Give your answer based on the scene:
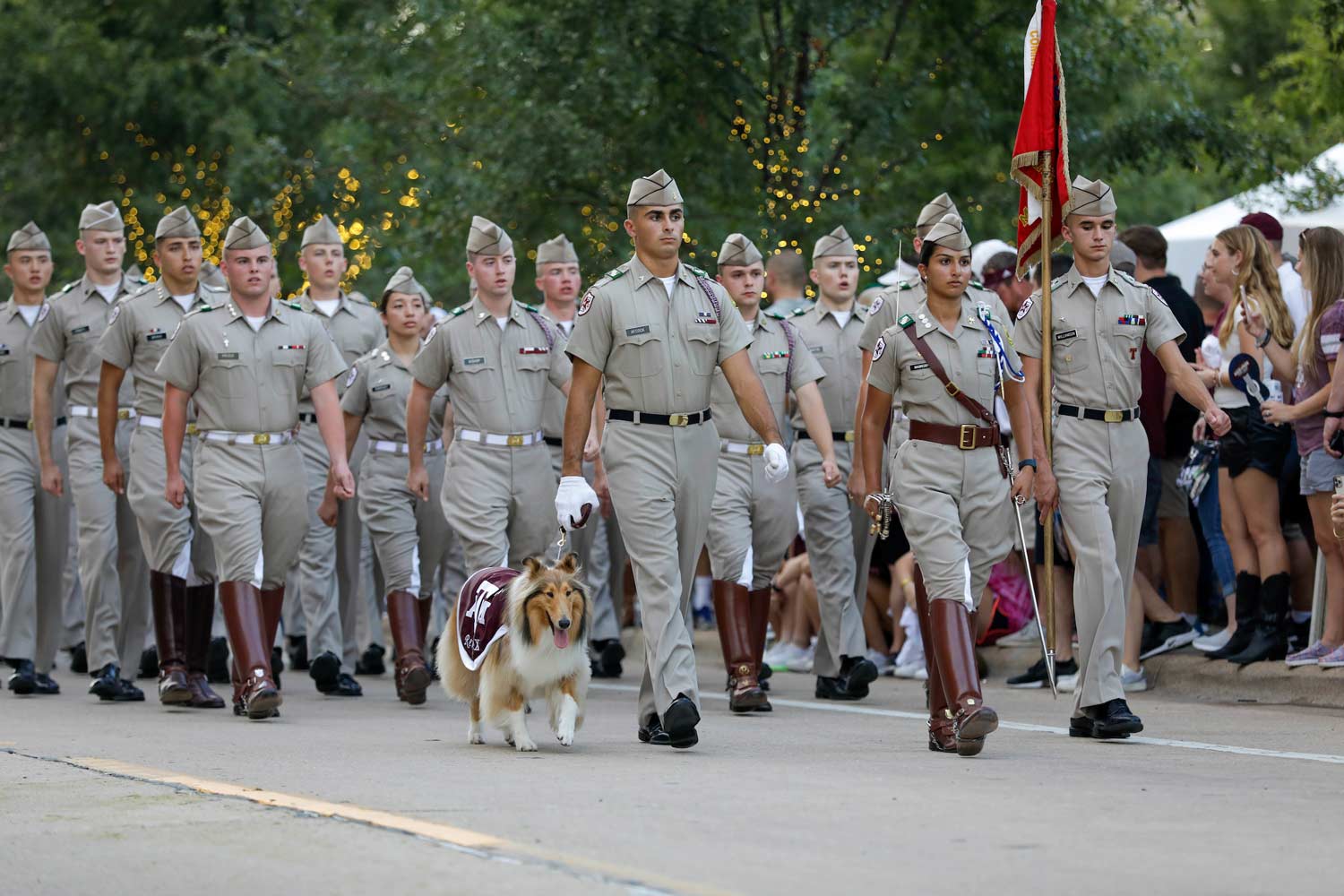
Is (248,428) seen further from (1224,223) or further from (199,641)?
(1224,223)

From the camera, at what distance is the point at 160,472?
1292 centimetres

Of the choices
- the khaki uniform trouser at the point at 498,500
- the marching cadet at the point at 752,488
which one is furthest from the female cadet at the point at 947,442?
the khaki uniform trouser at the point at 498,500

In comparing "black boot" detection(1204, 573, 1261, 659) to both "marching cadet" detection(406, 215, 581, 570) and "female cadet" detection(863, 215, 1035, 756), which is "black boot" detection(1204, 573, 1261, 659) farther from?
"marching cadet" detection(406, 215, 581, 570)

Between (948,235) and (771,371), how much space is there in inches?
127

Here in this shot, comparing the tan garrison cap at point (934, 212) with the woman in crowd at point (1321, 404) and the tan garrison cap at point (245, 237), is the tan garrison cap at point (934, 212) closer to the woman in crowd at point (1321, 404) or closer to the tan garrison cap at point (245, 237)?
the woman in crowd at point (1321, 404)

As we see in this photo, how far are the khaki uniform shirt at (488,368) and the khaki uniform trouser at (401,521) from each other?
906mm

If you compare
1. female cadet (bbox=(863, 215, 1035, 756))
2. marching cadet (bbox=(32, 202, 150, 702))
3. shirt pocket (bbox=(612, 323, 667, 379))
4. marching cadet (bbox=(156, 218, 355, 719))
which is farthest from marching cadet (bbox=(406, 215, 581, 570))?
female cadet (bbox=(863, 215, 1035, 756))

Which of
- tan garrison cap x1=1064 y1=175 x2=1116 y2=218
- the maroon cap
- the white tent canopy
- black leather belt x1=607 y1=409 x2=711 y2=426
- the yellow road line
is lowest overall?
the yellow road line

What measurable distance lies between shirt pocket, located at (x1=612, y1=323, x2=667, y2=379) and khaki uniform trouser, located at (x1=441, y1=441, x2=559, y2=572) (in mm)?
2618

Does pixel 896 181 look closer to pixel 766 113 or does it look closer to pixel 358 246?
pixel 766 113

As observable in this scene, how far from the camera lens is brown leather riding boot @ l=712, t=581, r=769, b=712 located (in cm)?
1207

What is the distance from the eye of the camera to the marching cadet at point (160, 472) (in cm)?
1291

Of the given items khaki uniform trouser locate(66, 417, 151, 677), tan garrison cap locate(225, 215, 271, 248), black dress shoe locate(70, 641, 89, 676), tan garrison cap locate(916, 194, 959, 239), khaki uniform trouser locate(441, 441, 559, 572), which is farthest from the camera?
black dress shoe locate(70, 641, 89, 676)

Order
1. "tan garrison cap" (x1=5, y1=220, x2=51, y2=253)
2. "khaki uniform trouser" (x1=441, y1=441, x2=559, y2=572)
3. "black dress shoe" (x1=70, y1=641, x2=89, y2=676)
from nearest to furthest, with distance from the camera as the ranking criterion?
"khaki uniform trouser" (x1=441, y1=441, x2=559, y2=572) < "tan garrison cap" (x1=5, y1=220, x2=51, y2=253) < "black dress shoe" (x1=70, y1=641, x2=89, y2=676)
